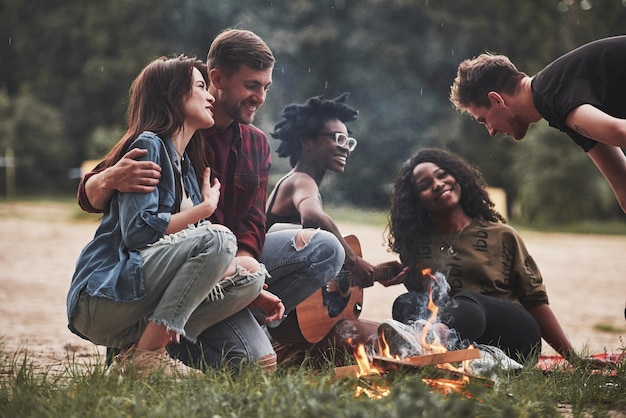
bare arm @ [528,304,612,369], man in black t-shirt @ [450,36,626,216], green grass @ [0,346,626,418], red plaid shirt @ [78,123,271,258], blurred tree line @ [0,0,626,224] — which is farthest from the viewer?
blurred tree line @ [0,0,626,224]

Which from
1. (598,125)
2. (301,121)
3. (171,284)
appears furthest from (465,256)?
(171,284)

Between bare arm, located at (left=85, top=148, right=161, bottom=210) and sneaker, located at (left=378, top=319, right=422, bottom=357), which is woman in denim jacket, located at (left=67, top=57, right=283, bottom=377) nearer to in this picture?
bare arm, located at (left=85, top=148, right=161, bottom=210)

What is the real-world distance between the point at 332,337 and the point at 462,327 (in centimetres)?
60

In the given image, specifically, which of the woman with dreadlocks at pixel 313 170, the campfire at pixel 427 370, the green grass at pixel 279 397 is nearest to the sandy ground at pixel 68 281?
the green grass at pixel 279 397

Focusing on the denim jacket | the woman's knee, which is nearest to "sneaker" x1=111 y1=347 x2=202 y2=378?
the denim jacket

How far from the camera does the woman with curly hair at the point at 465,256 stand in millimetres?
4047

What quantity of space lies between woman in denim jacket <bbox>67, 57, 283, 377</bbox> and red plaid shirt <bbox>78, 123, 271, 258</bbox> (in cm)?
29

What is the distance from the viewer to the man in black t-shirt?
A: 3.33 meters

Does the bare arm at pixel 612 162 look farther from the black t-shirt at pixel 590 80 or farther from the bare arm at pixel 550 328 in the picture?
the bare arm at pixel 550 328

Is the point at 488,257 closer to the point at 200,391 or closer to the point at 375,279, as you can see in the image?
the point at 375,279

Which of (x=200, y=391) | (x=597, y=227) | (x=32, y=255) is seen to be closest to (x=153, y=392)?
(x=200, y=391)

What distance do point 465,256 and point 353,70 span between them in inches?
341

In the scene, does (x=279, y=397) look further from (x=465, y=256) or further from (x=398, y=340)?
(x=465, y=256)

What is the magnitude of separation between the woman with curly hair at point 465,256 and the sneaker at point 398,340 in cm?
48
